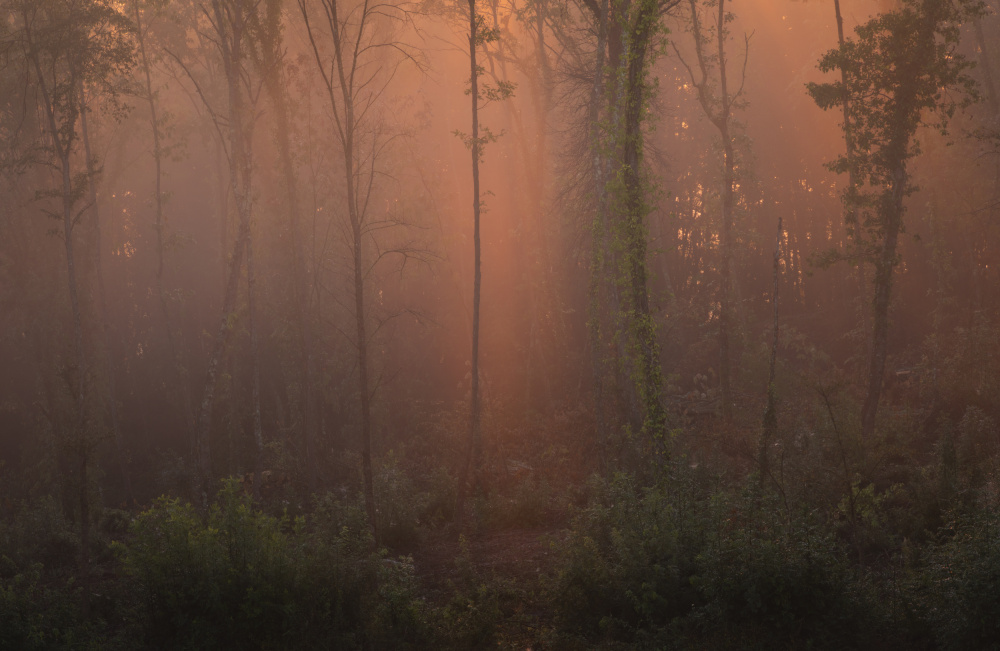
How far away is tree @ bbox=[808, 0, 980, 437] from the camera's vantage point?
15656 millimetres

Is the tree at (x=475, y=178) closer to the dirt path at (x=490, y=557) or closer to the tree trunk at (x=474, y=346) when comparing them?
the tree trunk at (x=474, y=346)

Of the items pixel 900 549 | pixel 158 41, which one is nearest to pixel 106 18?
pixel 158 41

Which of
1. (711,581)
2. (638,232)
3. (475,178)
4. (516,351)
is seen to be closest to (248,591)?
(711,581)

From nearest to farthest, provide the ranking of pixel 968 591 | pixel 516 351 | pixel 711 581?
pixel 968 591 < pixel 711 581 < pixel 516 351

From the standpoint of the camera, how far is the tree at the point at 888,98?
15.7 m

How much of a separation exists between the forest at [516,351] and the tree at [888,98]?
0.10 m

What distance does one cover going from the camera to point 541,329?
26.5 m

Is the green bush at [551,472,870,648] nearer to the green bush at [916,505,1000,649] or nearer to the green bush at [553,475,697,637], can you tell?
the green bush at [553,475,697,637]

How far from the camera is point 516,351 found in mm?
28328

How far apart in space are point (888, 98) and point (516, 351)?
51.3 ft

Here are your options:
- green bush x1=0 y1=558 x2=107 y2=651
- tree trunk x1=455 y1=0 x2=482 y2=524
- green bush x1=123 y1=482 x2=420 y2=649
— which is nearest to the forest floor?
green bush x1=123 y1=482 x2=420 y2=649

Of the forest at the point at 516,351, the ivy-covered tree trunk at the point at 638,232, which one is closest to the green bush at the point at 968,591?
the forest at the point at 516,351

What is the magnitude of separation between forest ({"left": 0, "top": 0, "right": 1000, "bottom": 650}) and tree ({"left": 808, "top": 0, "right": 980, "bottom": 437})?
96mm

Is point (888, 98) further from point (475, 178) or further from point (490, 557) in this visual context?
point (490, 557)
